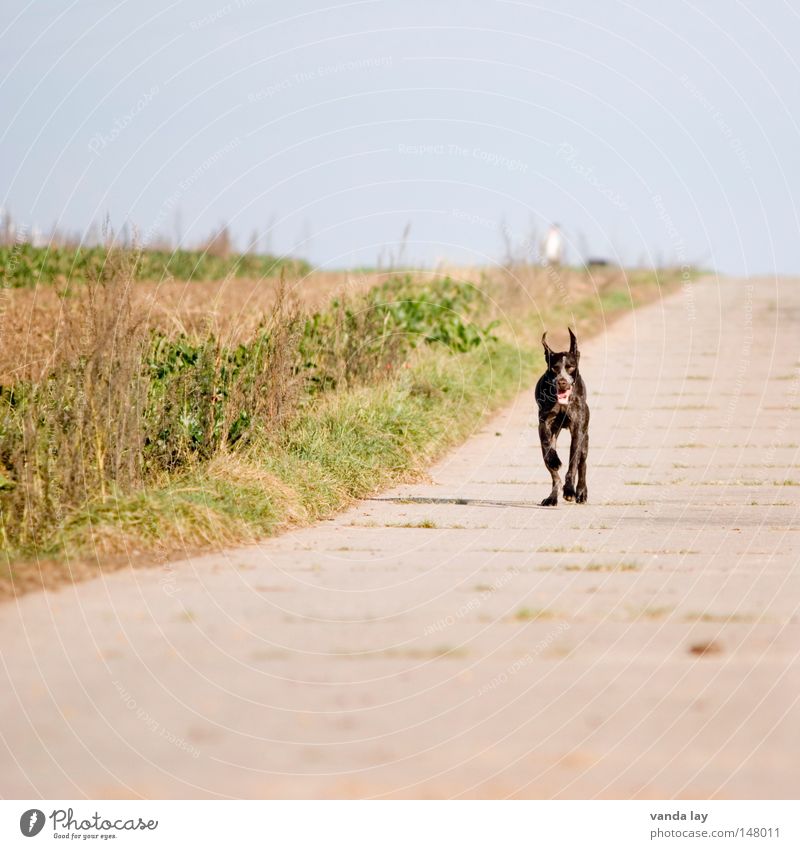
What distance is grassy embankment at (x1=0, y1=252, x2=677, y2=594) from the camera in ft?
28.1

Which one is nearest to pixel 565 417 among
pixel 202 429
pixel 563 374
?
pixel 563 374

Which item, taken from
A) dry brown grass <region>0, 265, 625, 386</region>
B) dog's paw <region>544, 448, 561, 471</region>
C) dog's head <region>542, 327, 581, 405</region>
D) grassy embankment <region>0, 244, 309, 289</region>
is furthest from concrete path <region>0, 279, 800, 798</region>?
grassy embankment <region>0, 244, 309, 289</region>

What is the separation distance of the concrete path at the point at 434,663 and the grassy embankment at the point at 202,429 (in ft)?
1.35

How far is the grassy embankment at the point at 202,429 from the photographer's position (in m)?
8.58

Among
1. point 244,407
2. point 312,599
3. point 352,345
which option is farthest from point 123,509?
point 352,345

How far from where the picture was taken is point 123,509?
340 inches

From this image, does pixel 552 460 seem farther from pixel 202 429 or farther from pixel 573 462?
pixel 202 429

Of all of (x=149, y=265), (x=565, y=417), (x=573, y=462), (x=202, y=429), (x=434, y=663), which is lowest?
(x=434, y=663)

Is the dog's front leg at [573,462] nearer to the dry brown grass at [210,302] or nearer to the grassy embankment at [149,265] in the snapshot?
the dry brown grass at [210,302]

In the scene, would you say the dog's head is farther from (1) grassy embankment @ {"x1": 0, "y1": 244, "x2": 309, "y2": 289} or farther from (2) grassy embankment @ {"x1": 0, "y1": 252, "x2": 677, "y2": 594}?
(1) grassy embankment @ {"x1": 0, "y1": 244, "x2": 309, "y2": 289}

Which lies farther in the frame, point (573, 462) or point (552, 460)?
point (573, 462)

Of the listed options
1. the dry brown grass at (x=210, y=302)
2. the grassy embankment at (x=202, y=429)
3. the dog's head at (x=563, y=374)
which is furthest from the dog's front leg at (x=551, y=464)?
the dry brown grass at (x=210, y=302)

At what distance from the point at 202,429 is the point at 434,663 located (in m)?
5.61

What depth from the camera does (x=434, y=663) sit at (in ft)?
20.1
